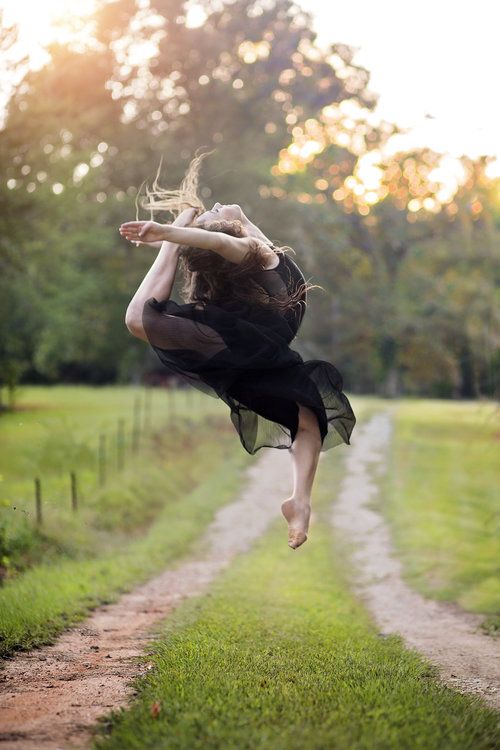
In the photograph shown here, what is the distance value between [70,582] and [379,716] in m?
6.36

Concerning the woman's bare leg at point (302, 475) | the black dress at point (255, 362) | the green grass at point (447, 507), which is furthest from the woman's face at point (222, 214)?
the green grass at point (447, 507)

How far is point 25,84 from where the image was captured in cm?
1875

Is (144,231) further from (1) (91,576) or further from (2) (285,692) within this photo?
(1) (91,576)

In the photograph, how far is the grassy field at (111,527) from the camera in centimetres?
873

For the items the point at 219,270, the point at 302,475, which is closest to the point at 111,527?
the point at 302,475

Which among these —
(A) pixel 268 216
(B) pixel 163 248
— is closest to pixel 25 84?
(B) pixel 163 248

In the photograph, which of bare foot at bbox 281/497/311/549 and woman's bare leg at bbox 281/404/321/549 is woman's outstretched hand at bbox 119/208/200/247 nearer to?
woman's bare leg at bbox 281/404/321/549

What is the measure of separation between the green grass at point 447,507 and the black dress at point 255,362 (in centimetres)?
432

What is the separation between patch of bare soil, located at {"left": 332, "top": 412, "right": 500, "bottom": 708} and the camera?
6727mm

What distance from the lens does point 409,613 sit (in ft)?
34.3

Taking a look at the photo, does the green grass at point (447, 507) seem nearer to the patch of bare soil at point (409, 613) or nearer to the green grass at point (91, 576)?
the patch of bare soil at point (409, 613)

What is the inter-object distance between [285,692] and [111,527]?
1036 centimetres

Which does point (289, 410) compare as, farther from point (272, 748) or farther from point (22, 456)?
point (22, 456)

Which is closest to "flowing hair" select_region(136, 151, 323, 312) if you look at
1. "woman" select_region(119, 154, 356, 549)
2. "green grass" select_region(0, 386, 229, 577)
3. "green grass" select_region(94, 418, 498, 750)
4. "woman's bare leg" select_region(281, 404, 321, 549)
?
"woman" select_region(119, 154, 356, 549)
